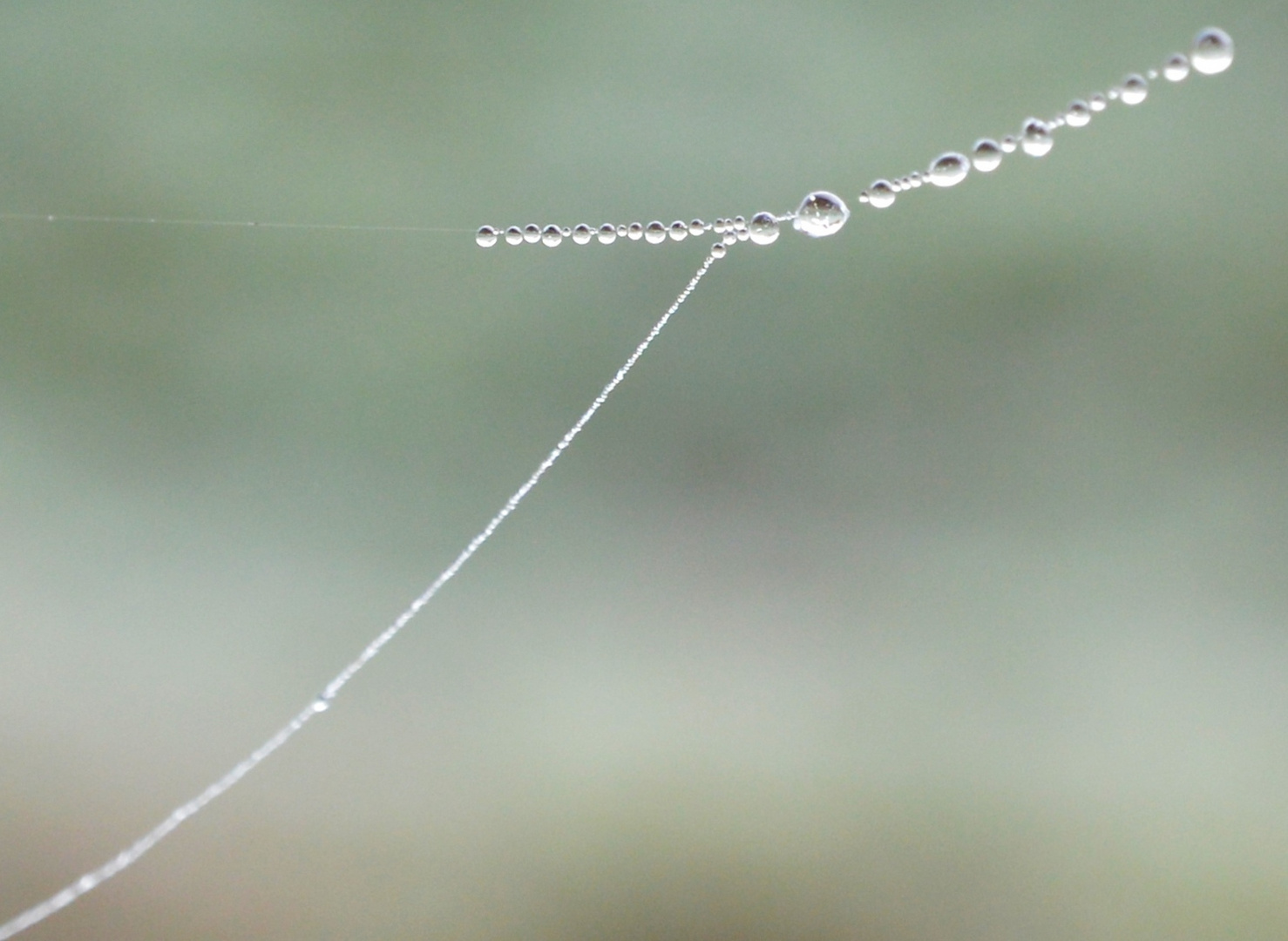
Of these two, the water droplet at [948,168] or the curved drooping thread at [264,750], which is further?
the curved drooping thread at [264,750]

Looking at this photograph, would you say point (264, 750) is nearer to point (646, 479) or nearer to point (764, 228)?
point (646, 479)

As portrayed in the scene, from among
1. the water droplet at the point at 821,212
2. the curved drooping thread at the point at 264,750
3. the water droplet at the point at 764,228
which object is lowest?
the curved drooping thread at the point at 264,750

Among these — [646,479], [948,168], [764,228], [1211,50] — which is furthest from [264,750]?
[1211,50]

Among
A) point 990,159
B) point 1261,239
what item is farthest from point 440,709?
point 1261,239

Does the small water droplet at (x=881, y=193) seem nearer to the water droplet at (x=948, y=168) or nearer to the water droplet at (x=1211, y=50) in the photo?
the water droplet at (x=948, y=168)

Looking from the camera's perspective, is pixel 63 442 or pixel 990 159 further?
pixel 63 442

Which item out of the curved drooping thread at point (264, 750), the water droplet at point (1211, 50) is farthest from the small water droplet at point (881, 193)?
the curved drooping thread at point (264, 750)

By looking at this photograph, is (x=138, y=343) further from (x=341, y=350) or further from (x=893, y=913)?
(x=893, y=913)

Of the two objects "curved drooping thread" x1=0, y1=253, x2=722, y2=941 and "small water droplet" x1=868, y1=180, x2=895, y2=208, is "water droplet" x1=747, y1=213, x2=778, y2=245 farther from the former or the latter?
"curved drooping thread" x1=0, y1=253, x2=722, y2=941
